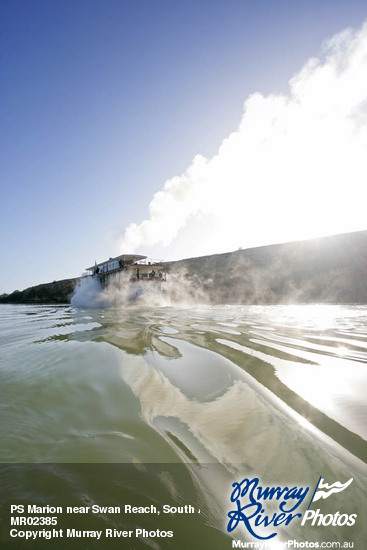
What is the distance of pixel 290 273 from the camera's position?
45219 millimetres

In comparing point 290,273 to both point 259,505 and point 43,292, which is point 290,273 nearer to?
point 259,505

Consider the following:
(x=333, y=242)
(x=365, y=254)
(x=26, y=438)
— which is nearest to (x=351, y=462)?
(x=26, y=438)

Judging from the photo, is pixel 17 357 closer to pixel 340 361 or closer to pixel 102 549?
pixel 102 549

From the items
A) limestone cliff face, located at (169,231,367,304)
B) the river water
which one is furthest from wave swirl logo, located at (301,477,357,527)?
limestone cliff face, located at (169,231,367,304)

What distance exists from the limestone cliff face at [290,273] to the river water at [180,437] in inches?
1352

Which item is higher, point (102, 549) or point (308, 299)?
point (102, 549)

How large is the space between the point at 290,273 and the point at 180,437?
4765 centimetres

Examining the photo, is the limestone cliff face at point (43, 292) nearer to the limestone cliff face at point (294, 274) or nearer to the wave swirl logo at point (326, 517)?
the limestone cliff face at point (294, 274)

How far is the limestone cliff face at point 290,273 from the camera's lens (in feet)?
123

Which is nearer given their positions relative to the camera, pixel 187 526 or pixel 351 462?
pixel 187 526

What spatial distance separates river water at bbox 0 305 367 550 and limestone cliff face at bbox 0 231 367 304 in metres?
34.4

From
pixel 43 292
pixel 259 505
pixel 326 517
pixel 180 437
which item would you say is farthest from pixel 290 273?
pixel 43 292

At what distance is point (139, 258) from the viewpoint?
105 feet

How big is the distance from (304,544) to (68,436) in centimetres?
176
